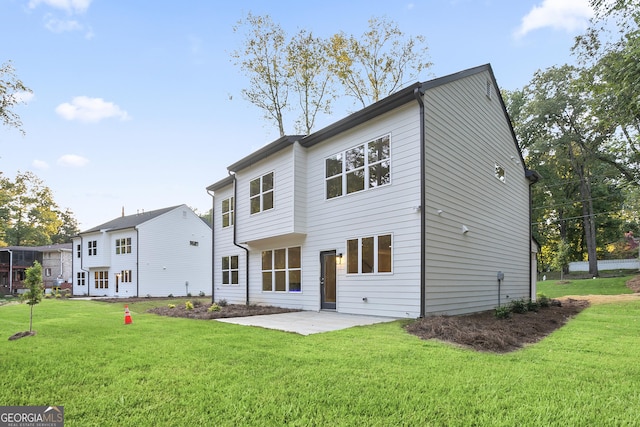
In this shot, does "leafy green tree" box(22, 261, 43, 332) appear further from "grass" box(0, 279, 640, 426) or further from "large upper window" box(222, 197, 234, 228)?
"large upper window" box(222, 197, 234, 228)

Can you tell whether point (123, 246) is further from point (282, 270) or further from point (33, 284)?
point (33, 284)

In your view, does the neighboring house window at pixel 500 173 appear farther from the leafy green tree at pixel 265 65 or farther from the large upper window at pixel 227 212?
the leafy green tree at pixel 265 65

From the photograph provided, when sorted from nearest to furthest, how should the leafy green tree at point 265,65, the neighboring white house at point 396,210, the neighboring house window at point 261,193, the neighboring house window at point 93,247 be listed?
the neighboring white house at point 396,210 < the neighboring house window at point 261,193 < the leafy green tree at point 265,65 < the neighboring house window at point 93,247

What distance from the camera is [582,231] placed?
35281 millimetres

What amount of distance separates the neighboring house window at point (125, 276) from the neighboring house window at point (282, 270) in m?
16.3

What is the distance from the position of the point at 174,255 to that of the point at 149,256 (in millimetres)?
1776

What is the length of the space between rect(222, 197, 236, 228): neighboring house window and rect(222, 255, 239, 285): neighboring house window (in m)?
1.48

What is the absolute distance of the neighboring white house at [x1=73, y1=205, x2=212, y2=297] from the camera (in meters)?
25.3

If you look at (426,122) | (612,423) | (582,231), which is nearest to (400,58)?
(426,122)

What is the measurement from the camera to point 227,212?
16172mm

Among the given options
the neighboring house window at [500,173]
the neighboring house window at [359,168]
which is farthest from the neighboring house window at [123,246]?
the neighboring house window at [500,173]

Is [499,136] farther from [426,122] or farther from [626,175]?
[626,175]

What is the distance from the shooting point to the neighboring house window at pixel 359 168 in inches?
378

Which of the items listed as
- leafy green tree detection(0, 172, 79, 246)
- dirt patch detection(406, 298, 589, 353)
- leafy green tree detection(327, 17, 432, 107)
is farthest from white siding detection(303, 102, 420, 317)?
leafy green tree detection(0, 172, 79, 246)
